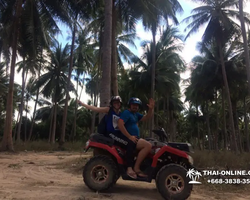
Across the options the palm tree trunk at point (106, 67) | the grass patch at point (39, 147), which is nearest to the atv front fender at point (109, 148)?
the palm tree trunk at point (106, 67)

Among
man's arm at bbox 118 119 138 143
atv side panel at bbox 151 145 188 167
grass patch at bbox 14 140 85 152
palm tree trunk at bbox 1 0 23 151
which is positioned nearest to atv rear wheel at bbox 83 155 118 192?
man's arm at bbox 118 119 138 143

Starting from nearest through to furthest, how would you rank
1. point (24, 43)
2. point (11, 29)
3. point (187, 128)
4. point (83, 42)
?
point (11, 29) → point (24, 43) → point (83, 42) → point (187, 128)

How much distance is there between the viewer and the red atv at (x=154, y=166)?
4.54 metres

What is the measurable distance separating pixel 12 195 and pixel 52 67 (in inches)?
1063

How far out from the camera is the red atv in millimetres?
4543

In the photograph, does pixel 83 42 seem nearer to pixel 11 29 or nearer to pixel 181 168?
pixel 11 29

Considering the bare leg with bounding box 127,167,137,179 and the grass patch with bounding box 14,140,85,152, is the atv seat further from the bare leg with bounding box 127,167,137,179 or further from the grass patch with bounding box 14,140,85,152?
the grass patch with bounding box 14,140,85,152

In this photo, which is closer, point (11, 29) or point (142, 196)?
point (142, 196)

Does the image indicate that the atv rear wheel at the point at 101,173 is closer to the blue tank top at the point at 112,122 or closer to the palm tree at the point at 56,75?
the blue tank top at the point at 112,122

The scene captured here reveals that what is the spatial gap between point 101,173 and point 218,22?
20835 mm

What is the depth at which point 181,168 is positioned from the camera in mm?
4551

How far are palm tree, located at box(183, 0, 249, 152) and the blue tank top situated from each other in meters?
18.3

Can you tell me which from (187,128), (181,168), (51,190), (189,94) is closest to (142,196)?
(181,168)

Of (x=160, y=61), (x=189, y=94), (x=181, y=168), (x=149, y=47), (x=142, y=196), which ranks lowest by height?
(x=142, y=196)
